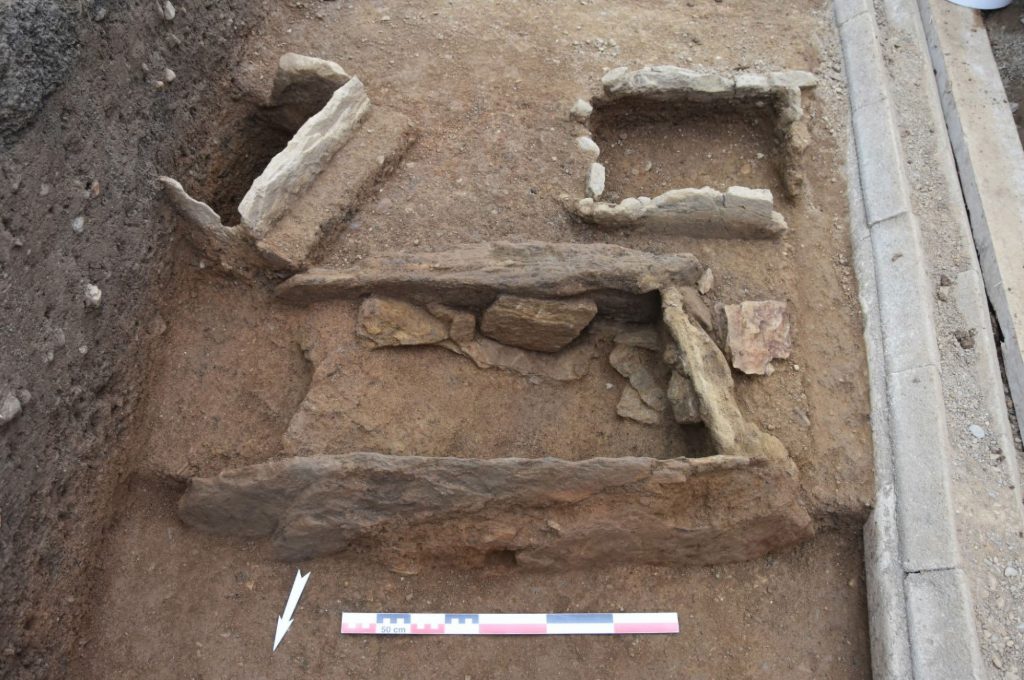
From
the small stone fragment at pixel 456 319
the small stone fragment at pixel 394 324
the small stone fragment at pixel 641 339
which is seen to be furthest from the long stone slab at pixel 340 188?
the small stone fragment at pixel 641 339

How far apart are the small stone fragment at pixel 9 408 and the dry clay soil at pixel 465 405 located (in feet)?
2.04

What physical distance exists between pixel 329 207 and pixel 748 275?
2.49 m

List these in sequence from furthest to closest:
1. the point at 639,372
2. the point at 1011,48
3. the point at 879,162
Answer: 1. the point at 1011,48
2. the point at 879,162
3. the point at 639,372

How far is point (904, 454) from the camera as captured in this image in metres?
3.67

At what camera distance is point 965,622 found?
3.22 m

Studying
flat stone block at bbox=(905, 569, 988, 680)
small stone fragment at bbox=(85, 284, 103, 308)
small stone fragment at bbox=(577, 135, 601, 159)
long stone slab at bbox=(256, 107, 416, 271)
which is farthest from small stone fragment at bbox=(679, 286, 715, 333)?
small stone fragment at bbox=(85, 284, 103, 308)

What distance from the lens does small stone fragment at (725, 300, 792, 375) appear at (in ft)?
12.7

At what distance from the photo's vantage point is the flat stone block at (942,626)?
317 centimetres

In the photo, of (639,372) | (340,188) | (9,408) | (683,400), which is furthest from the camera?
(340,188)

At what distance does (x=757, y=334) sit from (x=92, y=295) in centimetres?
348

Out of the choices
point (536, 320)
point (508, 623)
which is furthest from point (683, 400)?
point (508, 623)

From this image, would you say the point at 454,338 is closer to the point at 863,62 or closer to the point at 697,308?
the point at 697,308

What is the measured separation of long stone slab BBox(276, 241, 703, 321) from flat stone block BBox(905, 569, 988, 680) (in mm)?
1908

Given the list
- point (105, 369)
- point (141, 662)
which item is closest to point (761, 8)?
point (105, 369)
